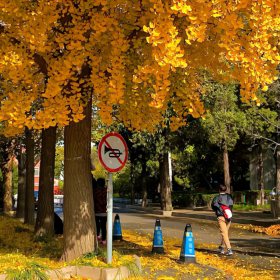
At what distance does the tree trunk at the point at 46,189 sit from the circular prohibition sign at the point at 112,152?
4454 mm

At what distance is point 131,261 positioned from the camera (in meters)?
6.15

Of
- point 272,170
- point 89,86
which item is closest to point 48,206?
point 89,86

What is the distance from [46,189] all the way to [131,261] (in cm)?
463

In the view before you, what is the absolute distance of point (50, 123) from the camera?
5.85m

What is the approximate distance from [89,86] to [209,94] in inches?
619

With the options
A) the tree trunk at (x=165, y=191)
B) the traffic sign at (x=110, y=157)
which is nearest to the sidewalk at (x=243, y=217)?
the tree trunk at (x=165, y=191)

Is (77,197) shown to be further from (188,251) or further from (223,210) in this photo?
(223,210)

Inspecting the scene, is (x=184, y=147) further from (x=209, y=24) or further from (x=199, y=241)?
(x=209, y=24)

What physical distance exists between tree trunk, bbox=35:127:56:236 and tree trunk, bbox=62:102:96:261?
3519mm

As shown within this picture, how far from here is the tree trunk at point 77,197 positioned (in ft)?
21.3

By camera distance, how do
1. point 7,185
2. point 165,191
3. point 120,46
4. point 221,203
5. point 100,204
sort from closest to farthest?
1. point 120,46
2. point 221,203
3. point 100,204
4. point 7,185
5. point 165,191


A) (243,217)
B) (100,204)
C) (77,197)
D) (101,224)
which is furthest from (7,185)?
(77,197)

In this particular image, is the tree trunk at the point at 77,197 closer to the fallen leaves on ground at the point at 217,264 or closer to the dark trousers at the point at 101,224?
the fallen leaves on ground at the point at 217,264

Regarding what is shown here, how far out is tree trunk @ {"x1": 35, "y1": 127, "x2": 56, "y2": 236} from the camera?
32.3 feet
